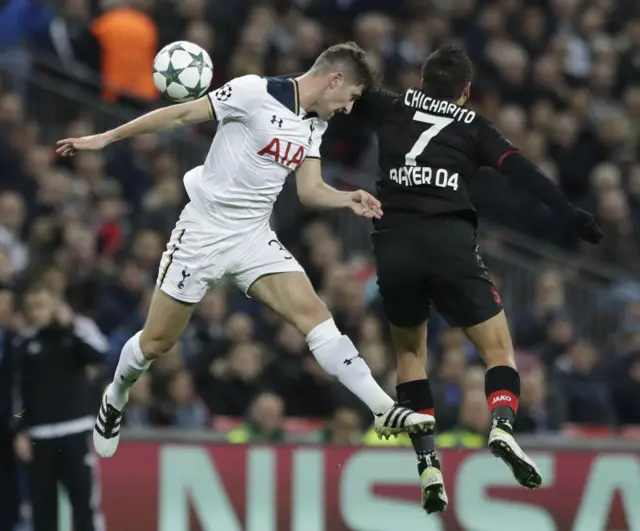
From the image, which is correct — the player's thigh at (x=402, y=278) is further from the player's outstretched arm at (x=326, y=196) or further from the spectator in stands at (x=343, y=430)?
the spectator in stands at (x=343, y=430)

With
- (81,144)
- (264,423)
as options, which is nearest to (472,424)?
(264,423)

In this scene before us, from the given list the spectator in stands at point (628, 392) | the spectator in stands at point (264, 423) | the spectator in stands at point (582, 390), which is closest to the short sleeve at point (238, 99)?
the spectator in stands at point (264, 423)

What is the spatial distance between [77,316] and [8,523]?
162cm

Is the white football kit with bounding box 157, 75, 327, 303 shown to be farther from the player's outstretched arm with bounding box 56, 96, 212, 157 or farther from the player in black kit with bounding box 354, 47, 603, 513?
the player in black kit with bounding box 354, 47, 603, 513

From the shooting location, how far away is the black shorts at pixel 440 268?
9.13 meters

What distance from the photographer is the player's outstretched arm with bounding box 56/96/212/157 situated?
8.77m

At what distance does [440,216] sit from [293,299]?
919 millimetres

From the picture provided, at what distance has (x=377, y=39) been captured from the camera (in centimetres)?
1659

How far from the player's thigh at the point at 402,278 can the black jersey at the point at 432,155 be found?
0.14 m

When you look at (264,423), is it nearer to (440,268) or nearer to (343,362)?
(343,362)

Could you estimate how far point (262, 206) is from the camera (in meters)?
9.34

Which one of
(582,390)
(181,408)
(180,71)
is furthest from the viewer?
(582,390)

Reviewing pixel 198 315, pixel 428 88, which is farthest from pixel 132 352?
pixel 198 315

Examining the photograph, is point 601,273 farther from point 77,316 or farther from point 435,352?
point 77,316
